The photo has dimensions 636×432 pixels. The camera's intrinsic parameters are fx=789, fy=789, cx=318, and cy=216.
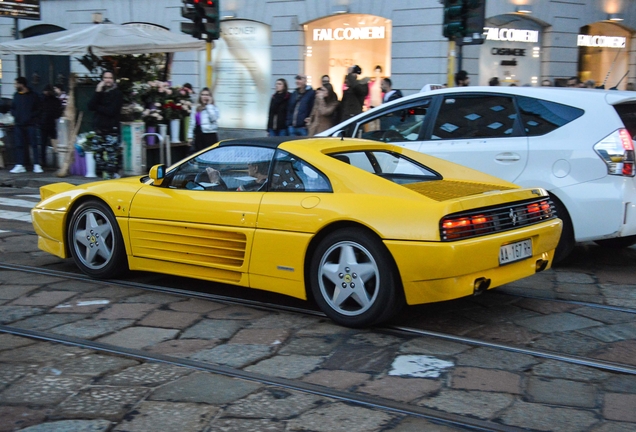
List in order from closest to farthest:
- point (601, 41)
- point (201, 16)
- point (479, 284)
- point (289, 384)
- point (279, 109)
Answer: point (289, 384) → point (479, 284) → point (201, 16) → point (279, 109) → point (601, 41)

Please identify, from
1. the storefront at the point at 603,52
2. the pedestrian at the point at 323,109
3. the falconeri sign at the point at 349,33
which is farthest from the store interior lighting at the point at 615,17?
the pedestrian at the point at 323,109

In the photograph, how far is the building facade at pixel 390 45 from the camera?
1794cm

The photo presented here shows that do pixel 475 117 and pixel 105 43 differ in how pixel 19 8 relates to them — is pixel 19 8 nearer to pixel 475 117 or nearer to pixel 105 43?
pixel 105 43

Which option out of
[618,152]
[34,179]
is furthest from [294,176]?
[34,179]

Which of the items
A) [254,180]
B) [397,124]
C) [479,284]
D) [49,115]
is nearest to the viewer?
[479,284]

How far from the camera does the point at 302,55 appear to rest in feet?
65.1

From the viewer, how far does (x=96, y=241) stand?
20.3ft

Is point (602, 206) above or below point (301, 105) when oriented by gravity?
below

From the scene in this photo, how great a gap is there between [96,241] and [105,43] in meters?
8.36

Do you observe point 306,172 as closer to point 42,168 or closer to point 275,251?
point 275,251

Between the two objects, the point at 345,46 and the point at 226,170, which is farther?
the point at 345,46

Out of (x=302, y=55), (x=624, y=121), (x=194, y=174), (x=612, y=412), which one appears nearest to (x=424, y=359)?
(x=612, y=412)

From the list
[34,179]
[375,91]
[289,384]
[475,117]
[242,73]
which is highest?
[242,73]

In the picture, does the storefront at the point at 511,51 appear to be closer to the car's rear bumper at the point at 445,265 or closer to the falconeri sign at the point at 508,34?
the falconeri sign at the point at 508,34
